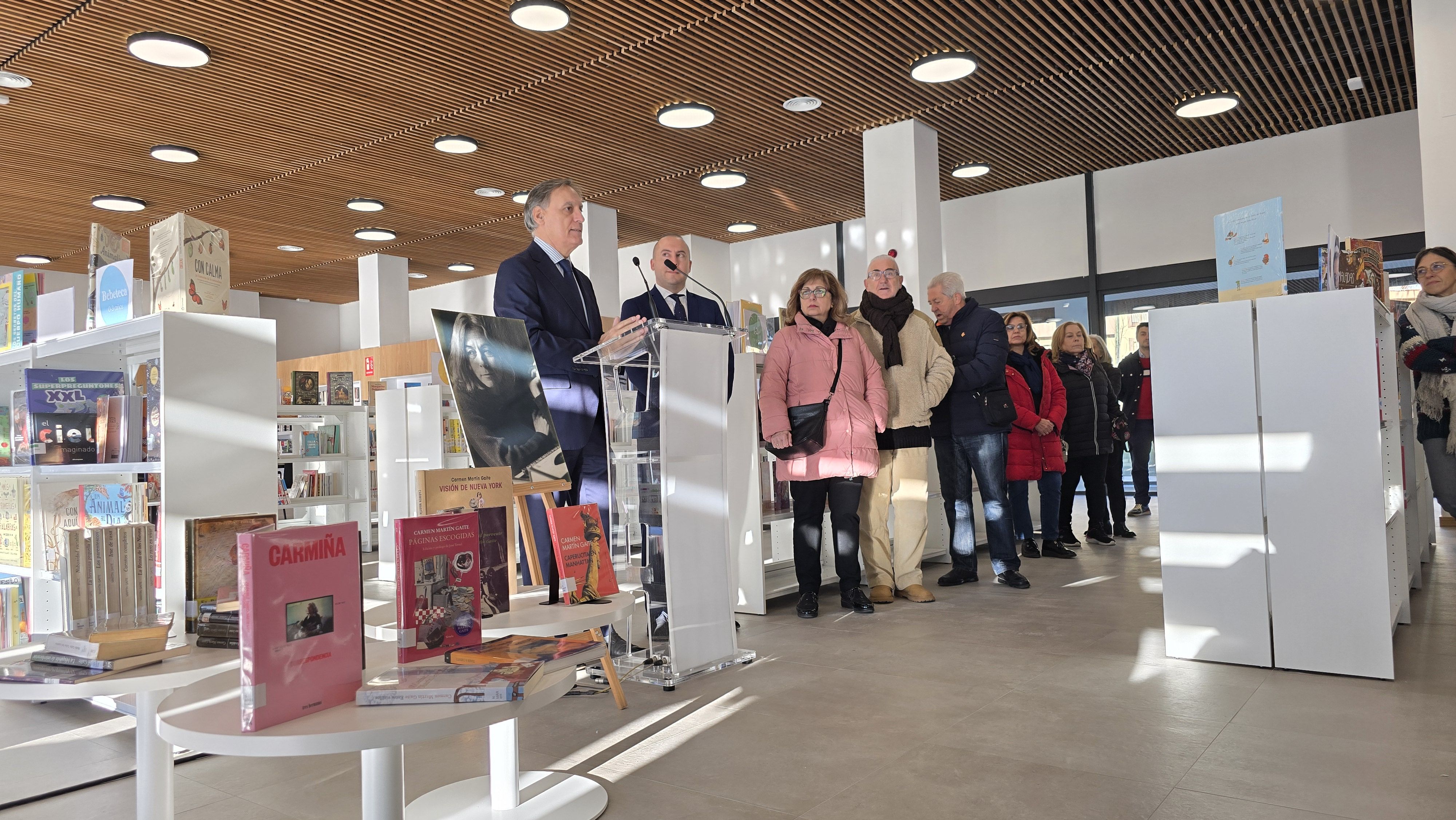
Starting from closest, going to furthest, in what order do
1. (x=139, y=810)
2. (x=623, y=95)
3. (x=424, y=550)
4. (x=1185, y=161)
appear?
1. (x=424, y=550)
2. (x=139, y=810)
3. (x=623, y=95)
4. (x=1185, y=161)

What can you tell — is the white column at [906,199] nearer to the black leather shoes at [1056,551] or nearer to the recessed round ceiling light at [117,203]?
the black leather shoes at [1056,551]

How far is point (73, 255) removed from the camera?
10453 millimetres

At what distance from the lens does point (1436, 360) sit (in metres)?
4.28

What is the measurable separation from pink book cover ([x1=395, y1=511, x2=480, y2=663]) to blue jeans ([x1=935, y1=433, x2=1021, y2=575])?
12.4ft

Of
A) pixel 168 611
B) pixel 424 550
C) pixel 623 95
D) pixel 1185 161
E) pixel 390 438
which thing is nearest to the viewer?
pixel 424 550

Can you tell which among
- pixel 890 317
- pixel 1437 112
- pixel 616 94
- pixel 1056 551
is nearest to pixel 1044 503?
pixel 1056 551

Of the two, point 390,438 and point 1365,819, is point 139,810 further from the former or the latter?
Answer: point 390,438

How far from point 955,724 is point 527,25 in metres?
4.09

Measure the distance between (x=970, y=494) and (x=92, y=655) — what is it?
14.0 ft

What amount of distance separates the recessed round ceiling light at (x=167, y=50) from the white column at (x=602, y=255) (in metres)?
3.87

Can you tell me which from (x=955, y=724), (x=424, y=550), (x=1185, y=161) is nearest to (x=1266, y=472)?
(x=955, y=724)

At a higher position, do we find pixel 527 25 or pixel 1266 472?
pixel 527 25

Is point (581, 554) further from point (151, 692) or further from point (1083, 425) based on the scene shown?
point (1083, 425)

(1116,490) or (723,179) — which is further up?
(723,179)
